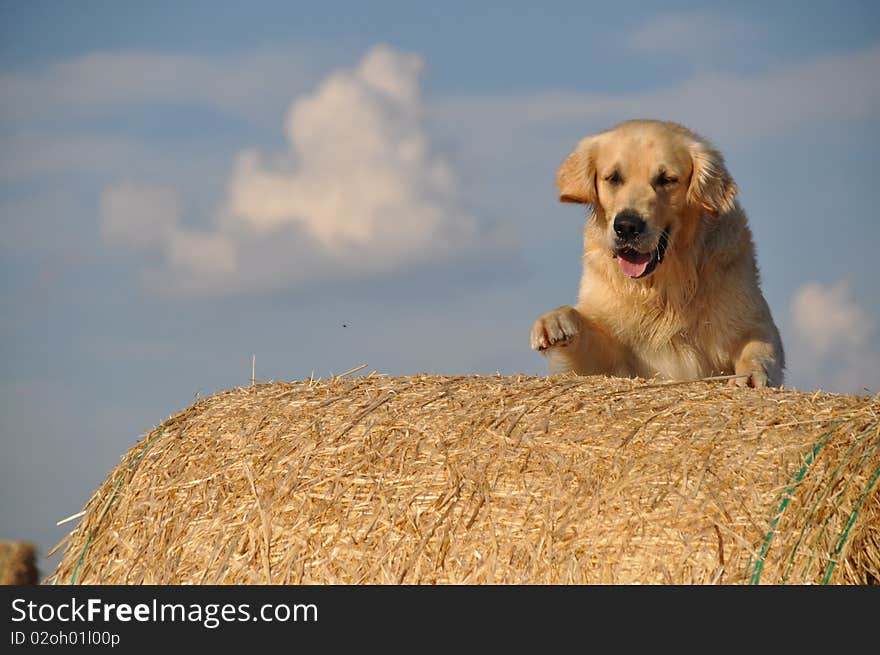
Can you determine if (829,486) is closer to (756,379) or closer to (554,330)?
(756,379)

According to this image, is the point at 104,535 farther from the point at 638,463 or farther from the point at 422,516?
the point at 638,463

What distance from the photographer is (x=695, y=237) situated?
6531 mm

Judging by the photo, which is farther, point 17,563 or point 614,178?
point 17,563

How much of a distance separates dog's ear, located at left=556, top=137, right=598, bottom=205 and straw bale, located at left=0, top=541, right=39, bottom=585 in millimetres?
5223

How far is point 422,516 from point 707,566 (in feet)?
3.42

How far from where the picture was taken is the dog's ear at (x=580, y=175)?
6617mm

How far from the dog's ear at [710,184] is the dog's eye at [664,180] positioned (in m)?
0.12

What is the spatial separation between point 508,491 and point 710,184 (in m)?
2.69

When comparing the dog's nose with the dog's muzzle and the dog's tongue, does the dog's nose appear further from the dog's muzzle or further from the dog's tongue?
the dog's tongue

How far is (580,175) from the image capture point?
664 centimetres

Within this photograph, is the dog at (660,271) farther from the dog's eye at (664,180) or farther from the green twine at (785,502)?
the green twine at (785,502)

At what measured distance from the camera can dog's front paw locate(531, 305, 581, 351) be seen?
6.28 m

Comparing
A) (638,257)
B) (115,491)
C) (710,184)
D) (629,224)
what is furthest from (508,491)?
(710,184)
